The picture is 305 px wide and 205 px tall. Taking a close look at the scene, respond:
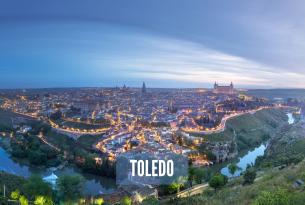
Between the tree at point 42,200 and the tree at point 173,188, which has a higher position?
the tree at point 42,200

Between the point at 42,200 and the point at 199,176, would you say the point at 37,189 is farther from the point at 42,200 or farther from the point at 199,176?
the point at 199,176

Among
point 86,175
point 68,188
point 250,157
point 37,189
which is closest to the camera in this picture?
point 37,189

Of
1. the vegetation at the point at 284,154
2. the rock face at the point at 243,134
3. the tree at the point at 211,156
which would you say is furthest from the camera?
the rock face at the point at 243,134

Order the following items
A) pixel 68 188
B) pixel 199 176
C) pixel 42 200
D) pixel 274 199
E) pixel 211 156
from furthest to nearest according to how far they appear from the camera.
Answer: pixel 211 156 → pixel 199 176 → pixel 68 188 → pixel 42 200 → pixel 274 199

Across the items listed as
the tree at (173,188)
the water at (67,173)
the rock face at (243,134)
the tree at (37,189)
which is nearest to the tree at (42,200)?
the tree at (37,189)

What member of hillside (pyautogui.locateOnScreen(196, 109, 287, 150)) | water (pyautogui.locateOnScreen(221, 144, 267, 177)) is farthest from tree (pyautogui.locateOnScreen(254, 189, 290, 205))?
hillside (pyautogui.locateOnScreen(196, 109, 287, 150))

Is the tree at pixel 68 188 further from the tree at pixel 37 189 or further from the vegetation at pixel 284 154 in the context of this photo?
the vegetation at pixel 284 154

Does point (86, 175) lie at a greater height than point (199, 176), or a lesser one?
lesser

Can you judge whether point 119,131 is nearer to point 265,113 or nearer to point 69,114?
point 69,114

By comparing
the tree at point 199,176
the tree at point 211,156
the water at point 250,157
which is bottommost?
the water at point 250,157

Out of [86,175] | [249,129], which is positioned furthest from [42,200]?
[249,129]
